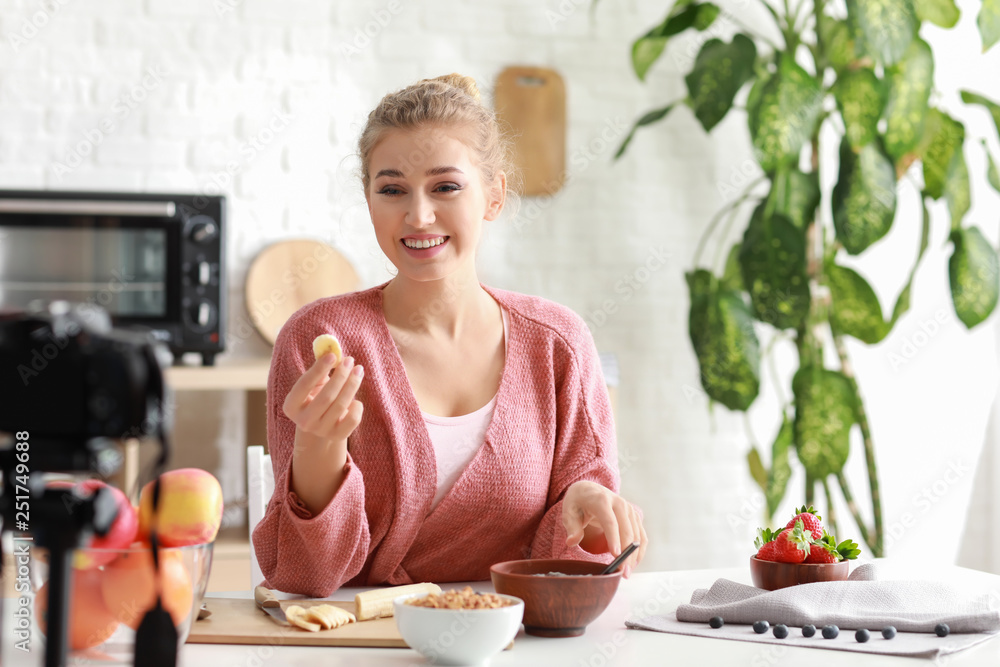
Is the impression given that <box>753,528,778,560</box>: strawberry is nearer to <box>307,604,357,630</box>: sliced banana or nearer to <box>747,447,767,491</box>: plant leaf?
<box>307,604,357,630</box>: sliced banana

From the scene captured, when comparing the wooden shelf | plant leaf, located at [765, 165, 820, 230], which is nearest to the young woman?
the wooden shelf

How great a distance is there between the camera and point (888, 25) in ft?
8.10

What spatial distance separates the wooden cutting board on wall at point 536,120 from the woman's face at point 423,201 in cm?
175

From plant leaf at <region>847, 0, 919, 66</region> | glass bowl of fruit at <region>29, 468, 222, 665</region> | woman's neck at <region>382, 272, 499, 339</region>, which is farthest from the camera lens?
plant leaf at <region>847, 0, 919, 66</region>

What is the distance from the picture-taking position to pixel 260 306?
2930 mm

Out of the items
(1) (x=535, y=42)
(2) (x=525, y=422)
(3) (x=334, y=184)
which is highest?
(1) (x=535, y=42)

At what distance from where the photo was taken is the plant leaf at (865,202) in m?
2.53

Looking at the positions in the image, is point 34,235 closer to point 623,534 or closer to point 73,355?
point 623,534

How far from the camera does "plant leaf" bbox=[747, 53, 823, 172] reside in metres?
2.59

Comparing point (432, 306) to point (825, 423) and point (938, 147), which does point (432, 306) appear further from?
point (938, 147)

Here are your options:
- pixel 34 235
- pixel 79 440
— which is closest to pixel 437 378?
pixel 79 440

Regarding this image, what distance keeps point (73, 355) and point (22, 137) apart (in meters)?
2.66

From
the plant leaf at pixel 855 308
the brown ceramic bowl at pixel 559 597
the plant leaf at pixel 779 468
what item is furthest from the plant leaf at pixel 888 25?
the brown ceramic bowl at pixel 559 597

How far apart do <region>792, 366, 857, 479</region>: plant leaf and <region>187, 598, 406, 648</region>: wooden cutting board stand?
5.93ft
